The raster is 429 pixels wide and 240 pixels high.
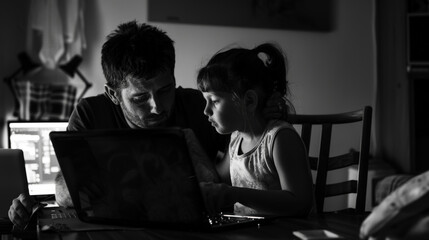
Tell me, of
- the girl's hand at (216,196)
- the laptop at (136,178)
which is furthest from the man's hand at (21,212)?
the girl's hand at (216,196)

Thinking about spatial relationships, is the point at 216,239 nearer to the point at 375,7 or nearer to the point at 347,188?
the point at 347,188

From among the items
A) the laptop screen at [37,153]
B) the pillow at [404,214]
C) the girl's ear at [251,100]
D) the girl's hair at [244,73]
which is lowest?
the laptop screen at [37,153]

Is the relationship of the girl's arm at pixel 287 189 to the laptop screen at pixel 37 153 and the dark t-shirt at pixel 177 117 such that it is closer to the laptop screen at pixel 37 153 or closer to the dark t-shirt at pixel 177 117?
the dark t-shirt at pixel 177 117

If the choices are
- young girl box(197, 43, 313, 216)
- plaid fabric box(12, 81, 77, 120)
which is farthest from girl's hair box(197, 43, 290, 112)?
plaid fabric box(12, 81, 77, 120)

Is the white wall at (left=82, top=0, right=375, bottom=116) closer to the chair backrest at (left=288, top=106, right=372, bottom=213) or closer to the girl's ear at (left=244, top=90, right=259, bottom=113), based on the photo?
the chair backrest at (left=288, top=106, right=372, bottom=213)

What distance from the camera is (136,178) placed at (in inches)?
39.3

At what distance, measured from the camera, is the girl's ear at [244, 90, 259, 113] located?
1497mm

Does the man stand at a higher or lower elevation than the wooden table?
higher

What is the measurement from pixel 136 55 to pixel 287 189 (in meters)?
0.59

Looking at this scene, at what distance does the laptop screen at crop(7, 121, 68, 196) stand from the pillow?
65.2 inches

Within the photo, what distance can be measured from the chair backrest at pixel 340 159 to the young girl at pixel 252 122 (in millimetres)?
183

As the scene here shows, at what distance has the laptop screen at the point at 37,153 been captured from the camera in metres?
2.21

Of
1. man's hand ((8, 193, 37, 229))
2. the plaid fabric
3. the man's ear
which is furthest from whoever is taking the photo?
the plaid fabric

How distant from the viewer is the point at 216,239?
97 centimetres
